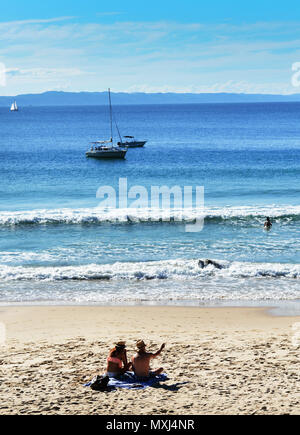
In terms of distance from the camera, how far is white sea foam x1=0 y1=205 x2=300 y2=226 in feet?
91.9

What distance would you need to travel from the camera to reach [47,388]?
30.2 feet

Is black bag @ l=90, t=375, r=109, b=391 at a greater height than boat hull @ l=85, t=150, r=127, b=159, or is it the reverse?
boat hull @ l=85, t=150, r=127, b=159

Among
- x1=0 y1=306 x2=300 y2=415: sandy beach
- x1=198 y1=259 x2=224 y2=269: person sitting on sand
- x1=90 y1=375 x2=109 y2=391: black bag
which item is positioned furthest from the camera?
x1=198 y1=259 x2=224 y2=269: person sitting on sand

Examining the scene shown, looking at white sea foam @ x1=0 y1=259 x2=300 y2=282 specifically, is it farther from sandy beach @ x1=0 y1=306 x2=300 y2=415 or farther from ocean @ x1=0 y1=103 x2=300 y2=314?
sandy beach @ x1=0 y1=306 x2=300 y2=415

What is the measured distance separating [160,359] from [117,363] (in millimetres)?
1462

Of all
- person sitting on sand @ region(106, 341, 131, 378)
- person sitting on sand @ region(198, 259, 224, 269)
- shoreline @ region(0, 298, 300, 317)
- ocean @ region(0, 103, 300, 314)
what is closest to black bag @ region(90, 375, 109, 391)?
person sitting on sand @ region(106, 341, 131, 378)

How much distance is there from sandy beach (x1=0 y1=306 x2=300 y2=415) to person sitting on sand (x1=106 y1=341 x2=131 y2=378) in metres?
0.51

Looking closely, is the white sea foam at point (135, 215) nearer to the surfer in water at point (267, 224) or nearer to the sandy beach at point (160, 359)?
the surfer in water at point (267, 224)

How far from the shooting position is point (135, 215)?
28750mm

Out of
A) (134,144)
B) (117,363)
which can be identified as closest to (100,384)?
(117,363)

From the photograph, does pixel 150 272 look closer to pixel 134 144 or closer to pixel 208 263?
pixel 208 263

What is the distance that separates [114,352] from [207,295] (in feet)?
23.8

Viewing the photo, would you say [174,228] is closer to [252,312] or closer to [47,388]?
[252,312]

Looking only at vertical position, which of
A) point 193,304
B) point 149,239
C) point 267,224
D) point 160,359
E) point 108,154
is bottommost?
point 193,304
